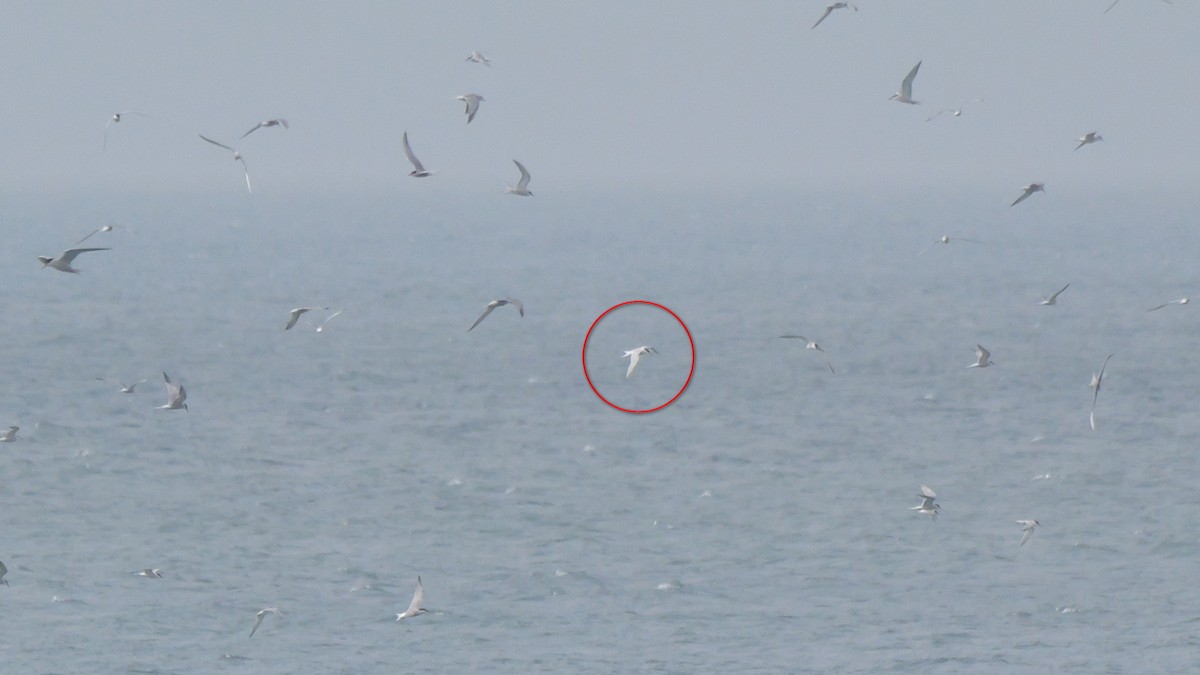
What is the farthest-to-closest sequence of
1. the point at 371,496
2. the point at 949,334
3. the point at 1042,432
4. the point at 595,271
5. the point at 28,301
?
the point at 595,271, the point at 28,301, the point at 949,334, the point at 1042,432, the point at 371,496

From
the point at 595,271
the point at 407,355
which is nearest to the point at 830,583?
the point at 407,355

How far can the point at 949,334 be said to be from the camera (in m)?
94.2

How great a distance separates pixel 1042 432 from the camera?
211 ft

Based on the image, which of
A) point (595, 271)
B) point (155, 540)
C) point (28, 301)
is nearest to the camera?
point (155, 540)

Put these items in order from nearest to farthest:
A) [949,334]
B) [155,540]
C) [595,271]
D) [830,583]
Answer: [830,583] → [155,540] → [949,334] → [595,271]

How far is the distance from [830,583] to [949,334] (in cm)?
5196

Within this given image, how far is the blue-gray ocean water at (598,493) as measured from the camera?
40.0m

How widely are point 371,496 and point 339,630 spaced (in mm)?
13743

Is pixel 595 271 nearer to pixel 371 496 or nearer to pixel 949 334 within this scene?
pixel 949 334

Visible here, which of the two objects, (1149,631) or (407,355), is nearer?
(1149,631)

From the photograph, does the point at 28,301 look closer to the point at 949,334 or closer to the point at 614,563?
the point at 949,334

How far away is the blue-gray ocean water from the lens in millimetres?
39969

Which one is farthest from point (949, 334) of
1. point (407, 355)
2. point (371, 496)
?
point (371, 496)

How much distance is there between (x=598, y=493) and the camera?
177 ft
